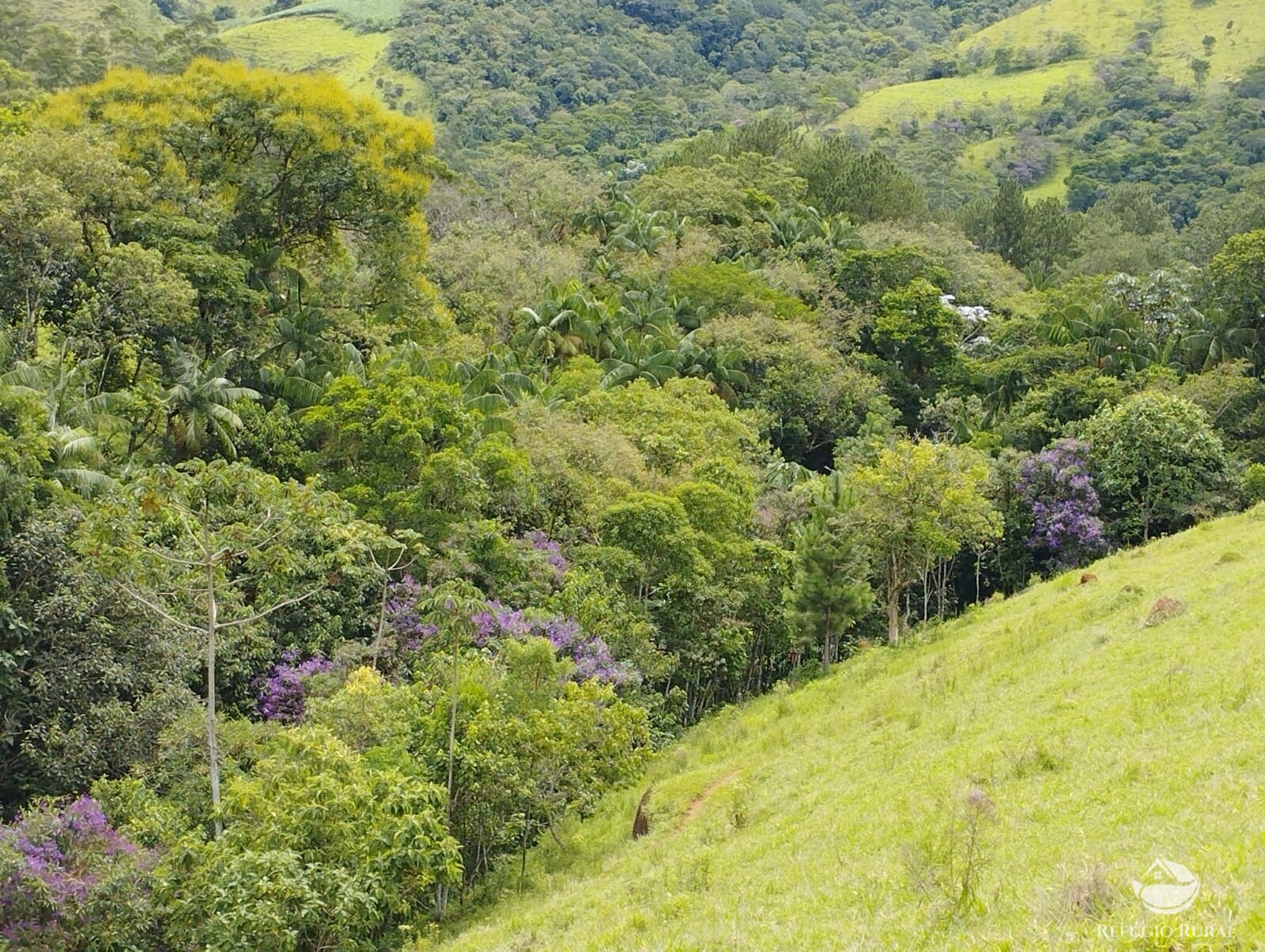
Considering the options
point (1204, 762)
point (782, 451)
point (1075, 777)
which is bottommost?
point (782, 451)

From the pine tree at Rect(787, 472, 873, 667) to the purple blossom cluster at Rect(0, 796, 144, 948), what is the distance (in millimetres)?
16912

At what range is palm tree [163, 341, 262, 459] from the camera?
26250 mm

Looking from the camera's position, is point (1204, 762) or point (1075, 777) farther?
point (1075, 777)

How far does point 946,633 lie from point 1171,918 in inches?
779

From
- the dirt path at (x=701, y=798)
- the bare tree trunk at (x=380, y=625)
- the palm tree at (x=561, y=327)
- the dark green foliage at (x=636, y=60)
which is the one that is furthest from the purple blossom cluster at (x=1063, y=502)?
the dark green foliage at (x=636, y=60)

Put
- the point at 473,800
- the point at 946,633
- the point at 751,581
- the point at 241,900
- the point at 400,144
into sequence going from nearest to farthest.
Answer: the point at 241,900
the point at 473,800
the point at 946,633
the point at 751,581
the point at 400,144

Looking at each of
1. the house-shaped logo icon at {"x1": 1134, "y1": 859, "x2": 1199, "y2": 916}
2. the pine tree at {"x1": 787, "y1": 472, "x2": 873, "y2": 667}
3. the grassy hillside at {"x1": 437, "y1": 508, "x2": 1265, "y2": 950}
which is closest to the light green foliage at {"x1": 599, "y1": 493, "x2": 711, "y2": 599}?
the pine tree at {"x1": 787, "y1": 472, "x2": 873, "y2": 667}

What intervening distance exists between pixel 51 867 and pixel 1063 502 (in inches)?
1119

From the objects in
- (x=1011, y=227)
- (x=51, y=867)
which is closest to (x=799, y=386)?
(x=1011, y=227)

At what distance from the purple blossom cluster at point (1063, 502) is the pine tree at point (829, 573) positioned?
28.0 feet

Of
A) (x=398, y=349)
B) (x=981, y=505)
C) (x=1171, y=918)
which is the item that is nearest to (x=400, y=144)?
(x=398, y=349)

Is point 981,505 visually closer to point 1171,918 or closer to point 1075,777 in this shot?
point 1075,777

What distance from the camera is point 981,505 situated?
27.4 metres

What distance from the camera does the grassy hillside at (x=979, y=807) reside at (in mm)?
8359
